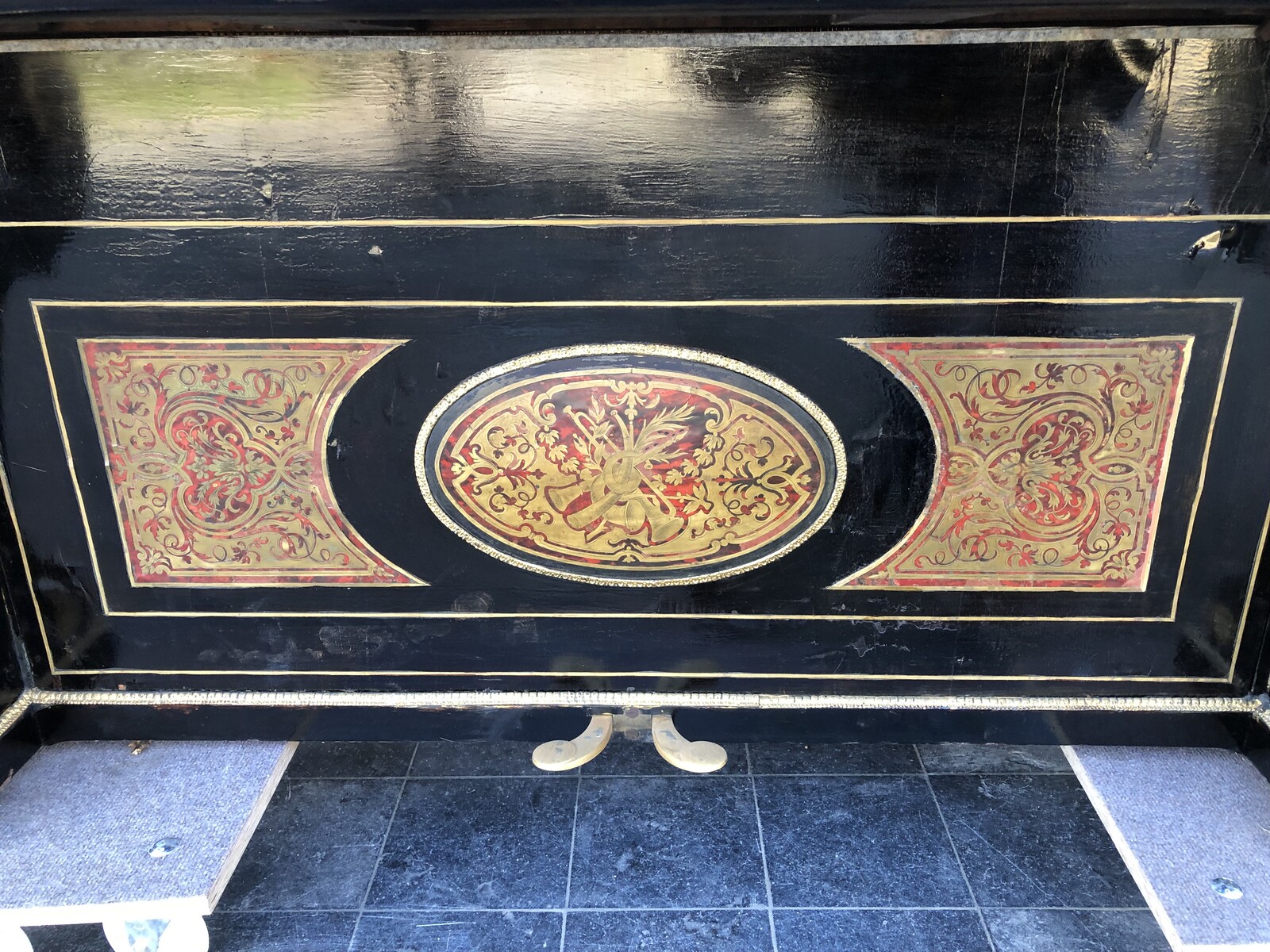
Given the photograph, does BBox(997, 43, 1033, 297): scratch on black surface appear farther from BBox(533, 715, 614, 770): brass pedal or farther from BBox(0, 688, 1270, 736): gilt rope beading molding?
BBox(533, 715, 614, 770): brass pedal

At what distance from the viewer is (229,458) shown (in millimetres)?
1561

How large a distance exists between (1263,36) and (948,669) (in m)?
1.18

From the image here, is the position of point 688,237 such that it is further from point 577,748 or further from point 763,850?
point 763,850

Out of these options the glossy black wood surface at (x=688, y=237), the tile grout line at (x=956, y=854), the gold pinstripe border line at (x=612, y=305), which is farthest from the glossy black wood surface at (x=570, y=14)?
the tile grout line at (x=956, y=854)

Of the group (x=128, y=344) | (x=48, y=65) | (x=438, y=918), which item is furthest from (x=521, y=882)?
(x=48, y=65)

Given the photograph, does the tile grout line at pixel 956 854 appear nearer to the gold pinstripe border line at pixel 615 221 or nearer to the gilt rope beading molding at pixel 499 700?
the gilt rope beading molding at pixel 499 700

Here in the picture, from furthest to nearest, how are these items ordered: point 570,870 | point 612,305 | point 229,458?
point 570,870, point 229,458, point 612,305

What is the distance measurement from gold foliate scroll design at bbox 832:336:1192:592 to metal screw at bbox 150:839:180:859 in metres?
1.32

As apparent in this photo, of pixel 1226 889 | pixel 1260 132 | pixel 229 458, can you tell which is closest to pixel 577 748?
pixel 229 458

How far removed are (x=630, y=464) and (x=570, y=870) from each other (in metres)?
0.87

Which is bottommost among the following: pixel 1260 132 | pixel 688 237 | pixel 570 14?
pixel 688 237

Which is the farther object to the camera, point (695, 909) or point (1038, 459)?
point (695, 909)

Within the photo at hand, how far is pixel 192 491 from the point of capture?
5.21 feet

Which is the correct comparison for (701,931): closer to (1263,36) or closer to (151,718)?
(151,718)
